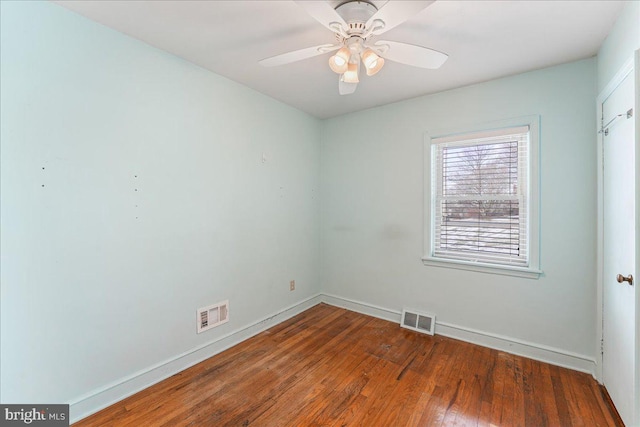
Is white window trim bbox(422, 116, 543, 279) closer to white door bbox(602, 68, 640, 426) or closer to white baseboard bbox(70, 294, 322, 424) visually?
white door bbox(602, 68, 640, 426)

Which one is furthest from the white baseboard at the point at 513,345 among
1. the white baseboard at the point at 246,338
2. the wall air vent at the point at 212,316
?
the wall air vent at the point at 212,316

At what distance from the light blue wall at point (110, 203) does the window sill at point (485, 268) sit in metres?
1.94

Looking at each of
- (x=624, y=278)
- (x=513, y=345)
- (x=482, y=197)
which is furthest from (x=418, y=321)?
(x=624, y=278)

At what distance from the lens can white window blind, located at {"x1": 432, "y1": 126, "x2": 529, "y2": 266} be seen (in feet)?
8.25

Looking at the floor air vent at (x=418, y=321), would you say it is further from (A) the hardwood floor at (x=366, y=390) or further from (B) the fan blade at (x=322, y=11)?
(B) the fan blade at (x=322, y=11)

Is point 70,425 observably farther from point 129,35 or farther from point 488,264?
point 488,264

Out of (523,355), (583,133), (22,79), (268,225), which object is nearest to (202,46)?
(22,79)

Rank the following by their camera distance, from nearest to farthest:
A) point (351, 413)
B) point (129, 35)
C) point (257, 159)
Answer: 1. point (351, 413)
2. point (129, 35)
3. point (257, 159)

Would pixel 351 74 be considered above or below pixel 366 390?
above

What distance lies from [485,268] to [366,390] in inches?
63.2

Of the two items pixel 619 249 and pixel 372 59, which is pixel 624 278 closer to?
pixel 619 249

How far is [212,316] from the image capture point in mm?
2484

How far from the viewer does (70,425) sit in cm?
166

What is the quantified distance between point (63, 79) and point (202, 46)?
0.91 meters
